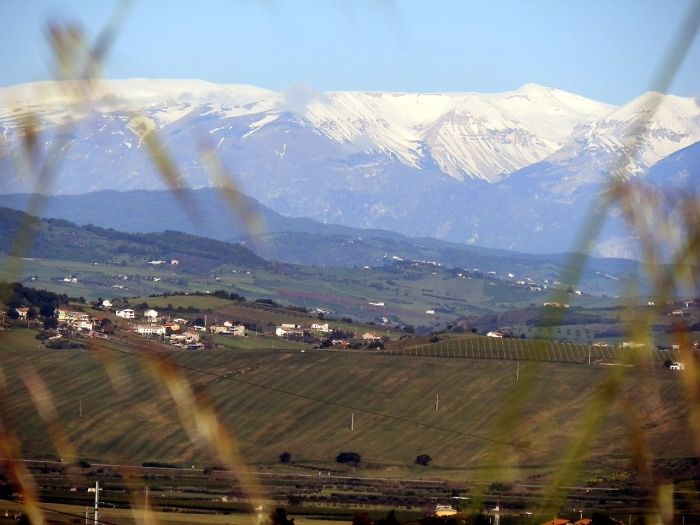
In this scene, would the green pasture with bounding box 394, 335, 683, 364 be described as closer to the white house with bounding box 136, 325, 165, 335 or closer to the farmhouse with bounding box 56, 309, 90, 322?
the white house with bounding box 136, 325, 165, 335

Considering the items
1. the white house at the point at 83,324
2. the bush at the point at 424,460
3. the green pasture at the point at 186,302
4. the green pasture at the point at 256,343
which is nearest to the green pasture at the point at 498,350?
the green pasture at the point at 256,343

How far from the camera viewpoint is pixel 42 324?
96188 millimetres

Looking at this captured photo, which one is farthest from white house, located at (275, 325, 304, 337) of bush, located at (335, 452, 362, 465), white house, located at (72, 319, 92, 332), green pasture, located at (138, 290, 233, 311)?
bush, located at (335, 452, 362, 465)

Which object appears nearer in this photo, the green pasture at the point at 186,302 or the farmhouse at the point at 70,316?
the farmhouse at the point at 70,316

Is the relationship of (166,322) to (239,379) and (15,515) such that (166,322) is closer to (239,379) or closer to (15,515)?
(239,379)

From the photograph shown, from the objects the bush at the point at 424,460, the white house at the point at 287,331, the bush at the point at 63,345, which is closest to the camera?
the bush at the point at 424,460

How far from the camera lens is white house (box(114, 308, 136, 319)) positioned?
109375 millimetres

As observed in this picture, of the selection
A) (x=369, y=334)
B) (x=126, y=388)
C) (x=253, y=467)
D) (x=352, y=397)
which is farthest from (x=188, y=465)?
(x=369, y=334)

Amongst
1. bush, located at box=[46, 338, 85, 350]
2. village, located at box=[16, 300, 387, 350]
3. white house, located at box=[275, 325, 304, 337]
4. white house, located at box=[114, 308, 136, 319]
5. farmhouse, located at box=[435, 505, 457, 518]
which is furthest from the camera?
white house, located at box=[275, 325, 304, 337]

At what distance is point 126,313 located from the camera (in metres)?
113

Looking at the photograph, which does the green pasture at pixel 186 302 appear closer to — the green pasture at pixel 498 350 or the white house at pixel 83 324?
the white house at pixel 83 324

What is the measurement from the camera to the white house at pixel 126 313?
10938 centimetres

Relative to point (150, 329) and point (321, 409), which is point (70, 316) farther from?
point (321, 409)

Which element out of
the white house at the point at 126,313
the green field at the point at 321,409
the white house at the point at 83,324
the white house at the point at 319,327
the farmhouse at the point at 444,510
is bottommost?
the farmhouse at the point at 444,510
